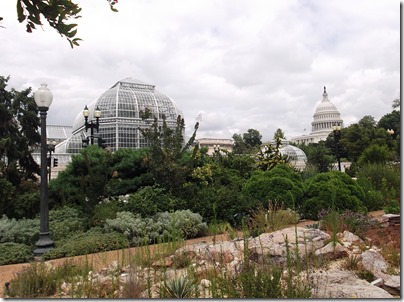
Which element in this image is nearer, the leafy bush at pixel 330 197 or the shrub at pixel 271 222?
the shrub at pixel 271 222

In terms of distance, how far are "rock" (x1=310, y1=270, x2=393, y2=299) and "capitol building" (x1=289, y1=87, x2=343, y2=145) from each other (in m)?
94.0

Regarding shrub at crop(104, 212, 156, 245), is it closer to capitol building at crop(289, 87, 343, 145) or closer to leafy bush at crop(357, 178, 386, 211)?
leafy bush at crop(357, 178, 386, 211)

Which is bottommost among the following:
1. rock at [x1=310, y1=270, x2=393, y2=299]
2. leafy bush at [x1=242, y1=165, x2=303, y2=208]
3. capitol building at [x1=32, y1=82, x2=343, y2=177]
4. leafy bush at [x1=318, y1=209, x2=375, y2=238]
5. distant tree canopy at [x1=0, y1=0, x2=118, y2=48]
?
rock at [x1=310, y1=270, x2=393, y2=299]

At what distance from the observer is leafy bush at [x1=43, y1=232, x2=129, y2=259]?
7395mm

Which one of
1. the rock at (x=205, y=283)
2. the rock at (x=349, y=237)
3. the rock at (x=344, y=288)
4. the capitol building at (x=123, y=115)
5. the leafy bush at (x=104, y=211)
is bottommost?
the rock at (x=344, y=288)

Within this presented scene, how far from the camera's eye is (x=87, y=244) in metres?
7.60

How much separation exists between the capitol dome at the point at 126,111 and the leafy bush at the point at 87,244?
29.7 metres

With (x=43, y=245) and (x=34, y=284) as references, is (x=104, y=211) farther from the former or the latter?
(x=34, y=284)

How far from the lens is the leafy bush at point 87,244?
7395mm

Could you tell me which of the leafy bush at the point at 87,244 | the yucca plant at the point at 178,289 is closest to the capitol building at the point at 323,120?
the leafy bush at the point at 87,244

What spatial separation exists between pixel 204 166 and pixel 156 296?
8.24 m

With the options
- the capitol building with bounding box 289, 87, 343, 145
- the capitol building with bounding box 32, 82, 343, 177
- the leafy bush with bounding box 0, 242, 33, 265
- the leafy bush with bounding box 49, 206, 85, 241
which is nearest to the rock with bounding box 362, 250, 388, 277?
the leafy bush with bounding box 0, 242, 33, 265

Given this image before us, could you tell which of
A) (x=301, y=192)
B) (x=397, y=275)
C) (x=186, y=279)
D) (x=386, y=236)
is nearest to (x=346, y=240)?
(x=386, y=236)

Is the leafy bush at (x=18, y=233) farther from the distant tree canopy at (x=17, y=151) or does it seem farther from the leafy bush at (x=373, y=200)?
the leafy bush at (x=373, y=200)
